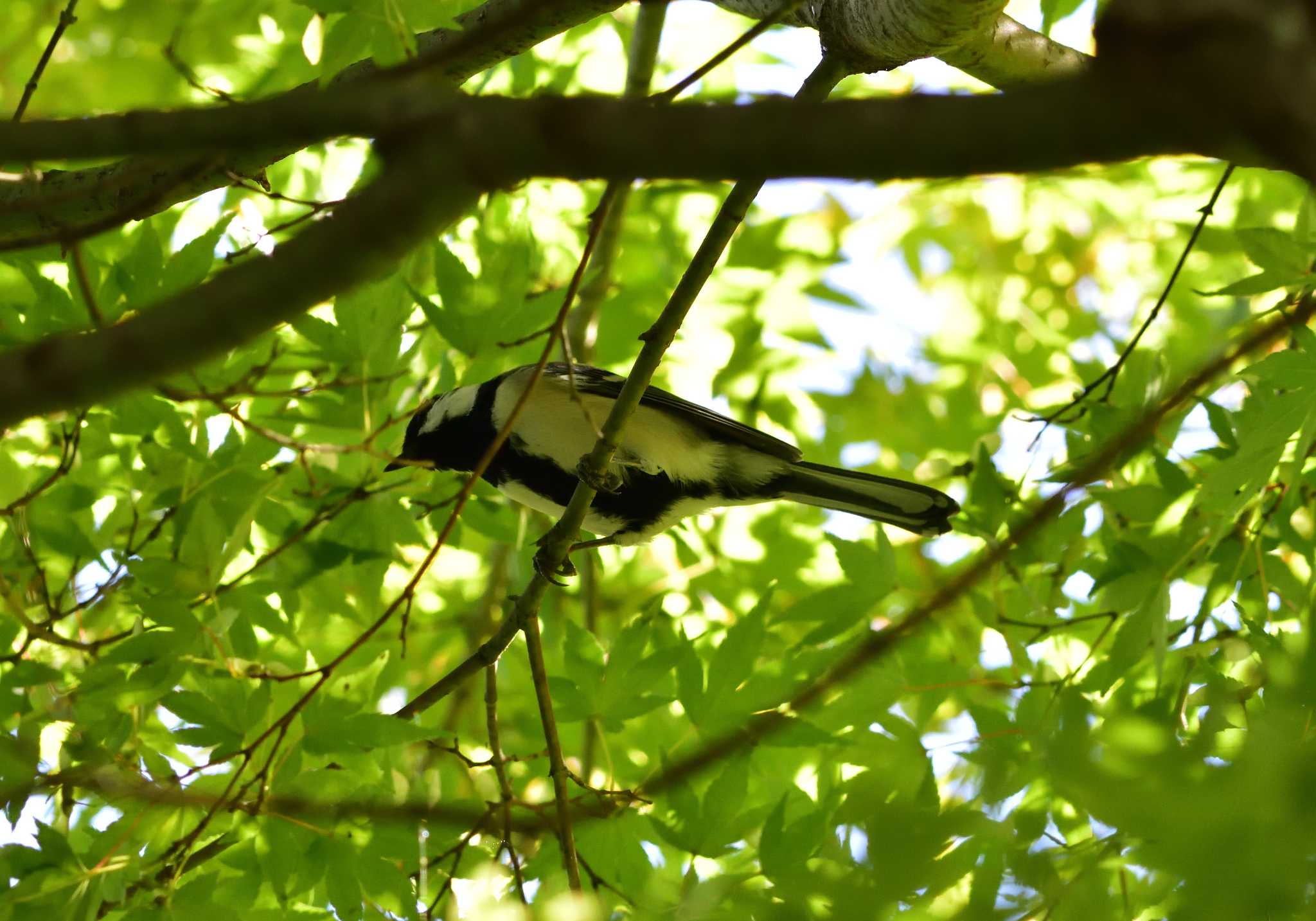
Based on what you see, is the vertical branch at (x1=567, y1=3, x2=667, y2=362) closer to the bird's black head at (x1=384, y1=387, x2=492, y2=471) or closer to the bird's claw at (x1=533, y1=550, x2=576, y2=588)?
the bird's black head at (x1=384, y1=387, x2=492, y2=471)

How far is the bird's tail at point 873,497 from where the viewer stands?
13.5 feet

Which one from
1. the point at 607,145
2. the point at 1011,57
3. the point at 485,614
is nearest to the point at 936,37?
the point at 1011,57

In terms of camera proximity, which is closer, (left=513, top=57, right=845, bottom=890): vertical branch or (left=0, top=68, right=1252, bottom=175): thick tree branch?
(left=0, top=68, right=1252, bottom=175): thick tree branch

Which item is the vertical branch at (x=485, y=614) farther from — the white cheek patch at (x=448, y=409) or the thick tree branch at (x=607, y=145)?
the thick tree branch at (x=607, y=145)

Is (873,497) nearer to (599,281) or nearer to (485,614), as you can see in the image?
(599,281)

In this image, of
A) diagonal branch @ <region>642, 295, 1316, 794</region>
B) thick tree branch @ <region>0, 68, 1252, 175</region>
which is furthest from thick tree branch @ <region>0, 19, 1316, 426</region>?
diagonal branch @ <region>642, 295, 1316, 794</region>

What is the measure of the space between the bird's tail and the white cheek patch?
4.27 ft

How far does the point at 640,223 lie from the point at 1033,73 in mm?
2540

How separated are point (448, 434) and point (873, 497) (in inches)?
68.8

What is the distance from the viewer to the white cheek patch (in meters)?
4.51

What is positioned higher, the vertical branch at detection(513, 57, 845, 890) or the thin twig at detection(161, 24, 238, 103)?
the thin twig at detection(161, 24, 238, 103)

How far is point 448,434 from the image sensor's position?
15.2 feet

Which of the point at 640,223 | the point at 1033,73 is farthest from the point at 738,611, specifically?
the point at 1033,73

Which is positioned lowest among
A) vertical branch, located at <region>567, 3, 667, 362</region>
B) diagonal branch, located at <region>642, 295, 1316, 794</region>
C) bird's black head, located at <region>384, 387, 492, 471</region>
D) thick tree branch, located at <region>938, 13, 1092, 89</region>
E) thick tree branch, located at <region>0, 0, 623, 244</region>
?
diagonal branch, located at <region>642, 295, 1316, 794</region>
